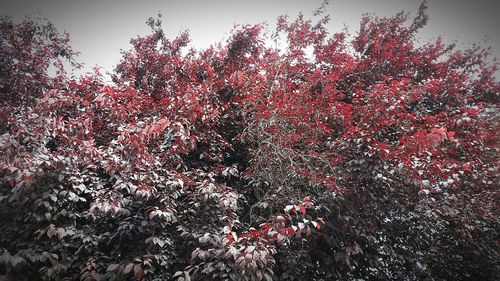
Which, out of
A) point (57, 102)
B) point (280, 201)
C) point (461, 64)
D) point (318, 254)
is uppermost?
point (461, 64)

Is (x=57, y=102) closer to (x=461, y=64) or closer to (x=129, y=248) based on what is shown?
(x=129, y=248)

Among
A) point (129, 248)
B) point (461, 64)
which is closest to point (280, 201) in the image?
point (129, 248)

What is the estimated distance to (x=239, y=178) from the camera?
4727 mm

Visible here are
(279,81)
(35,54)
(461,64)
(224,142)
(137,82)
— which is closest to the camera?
(224,142)

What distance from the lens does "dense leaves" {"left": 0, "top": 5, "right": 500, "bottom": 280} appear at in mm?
3002

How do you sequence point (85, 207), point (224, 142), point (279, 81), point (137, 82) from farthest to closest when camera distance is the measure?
1. point (137, 82)
2. point (279, 81)
3. point (224, 142)
4. point (85, 207)

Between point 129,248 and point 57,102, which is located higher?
point 57,102

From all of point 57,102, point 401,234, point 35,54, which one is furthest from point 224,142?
point 35,54

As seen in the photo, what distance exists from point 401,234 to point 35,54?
345 inches

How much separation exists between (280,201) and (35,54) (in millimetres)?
6725

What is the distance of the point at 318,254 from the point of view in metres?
3.79

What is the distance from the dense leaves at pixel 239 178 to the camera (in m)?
3.00

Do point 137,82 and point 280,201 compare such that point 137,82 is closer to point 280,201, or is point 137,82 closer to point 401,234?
point 280,201

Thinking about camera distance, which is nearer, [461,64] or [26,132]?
[26,132]
